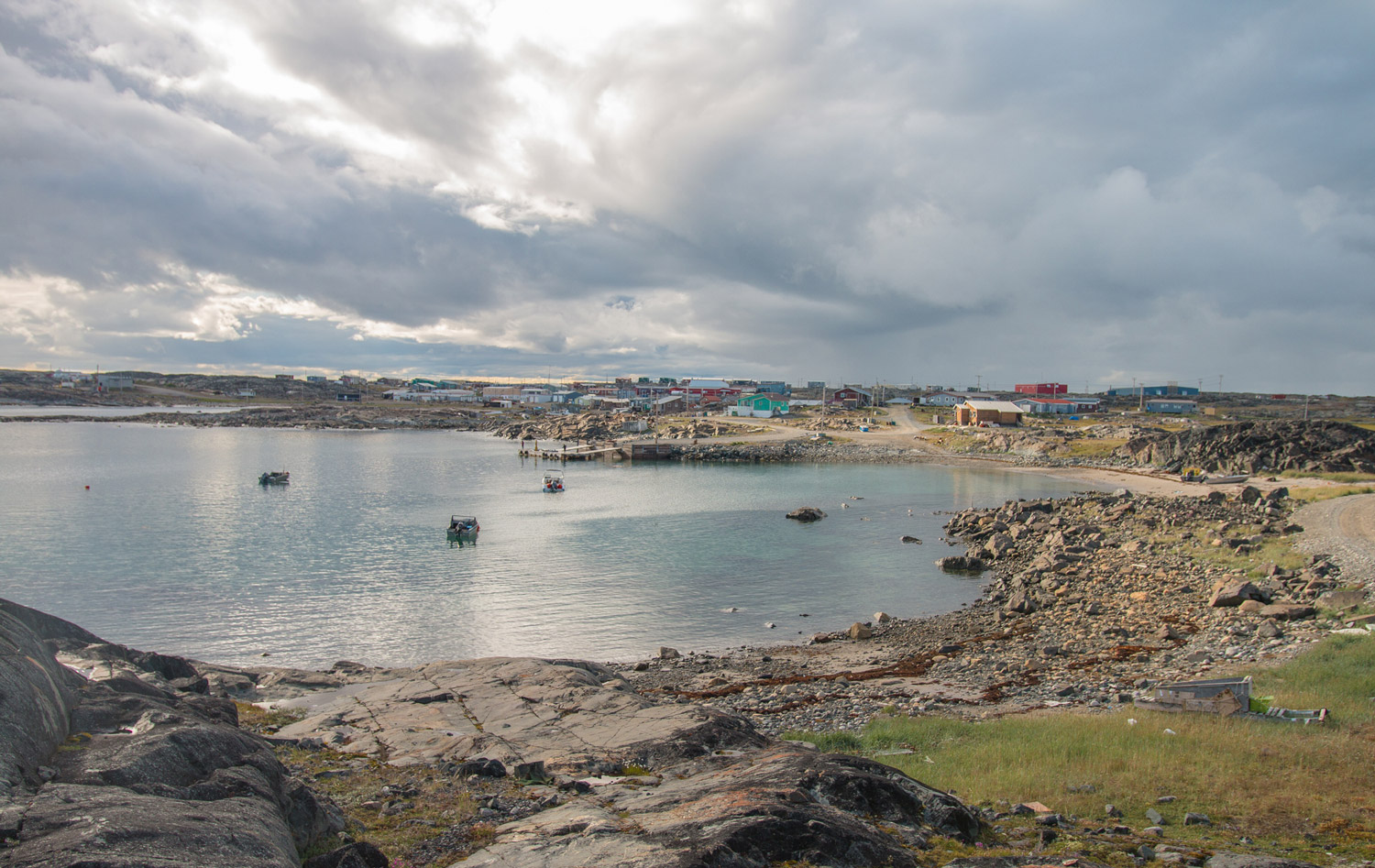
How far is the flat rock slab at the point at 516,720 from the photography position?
11.3 meters

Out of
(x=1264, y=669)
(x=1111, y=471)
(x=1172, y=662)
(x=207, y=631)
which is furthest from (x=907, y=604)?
(x=1111, y=471)

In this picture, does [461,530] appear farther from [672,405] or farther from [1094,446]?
[672,405]

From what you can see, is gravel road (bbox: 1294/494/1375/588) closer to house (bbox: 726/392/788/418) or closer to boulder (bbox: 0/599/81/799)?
boulder (bbox: 0/599/81/799)

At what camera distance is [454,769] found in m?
10.6

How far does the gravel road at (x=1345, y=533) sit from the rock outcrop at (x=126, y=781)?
29655mm

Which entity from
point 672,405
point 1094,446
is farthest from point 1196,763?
point 672,405

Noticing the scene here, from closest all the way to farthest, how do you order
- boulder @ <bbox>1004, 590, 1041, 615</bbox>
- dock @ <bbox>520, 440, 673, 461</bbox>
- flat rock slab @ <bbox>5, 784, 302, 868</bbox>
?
flat rock slab @ <bbox>5, 784, 302, 868</bbox> < boulder @ <bbox>1004, 590, 1041, 615</bbox> < dock @ <bbox>520, 440, 673, 461</bbox>

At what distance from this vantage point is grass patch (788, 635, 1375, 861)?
8641mm

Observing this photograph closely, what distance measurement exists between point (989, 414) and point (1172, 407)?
58484mm

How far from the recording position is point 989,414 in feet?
373

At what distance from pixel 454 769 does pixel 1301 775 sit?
40.6ft

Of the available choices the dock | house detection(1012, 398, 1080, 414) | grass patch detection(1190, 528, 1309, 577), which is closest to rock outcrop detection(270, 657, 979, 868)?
grass patch detection(1190, 528, 1309, 577)

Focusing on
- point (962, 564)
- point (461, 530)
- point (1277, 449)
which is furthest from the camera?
point (1277, 449)

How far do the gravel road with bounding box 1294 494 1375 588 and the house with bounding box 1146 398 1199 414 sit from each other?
116970 mm
